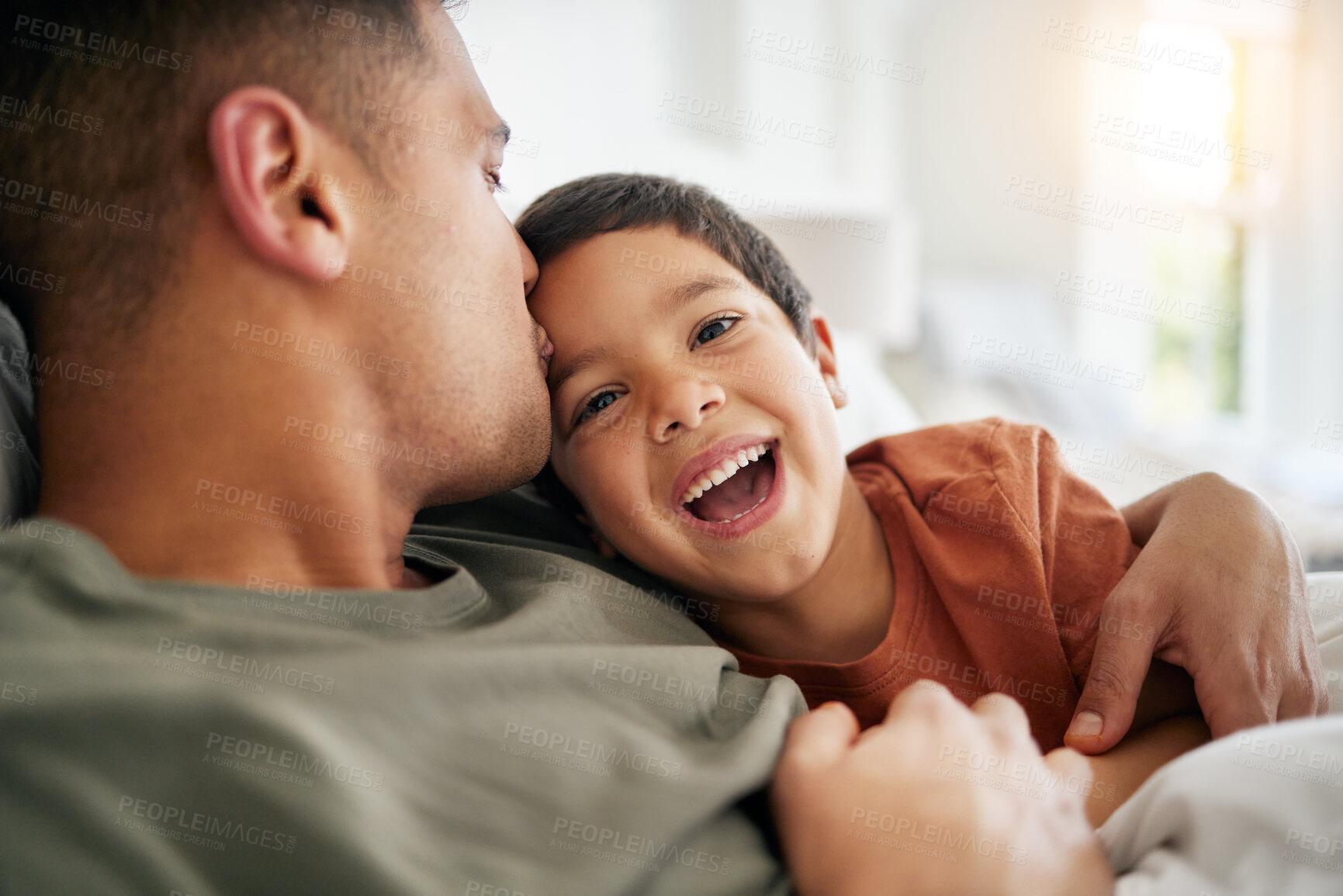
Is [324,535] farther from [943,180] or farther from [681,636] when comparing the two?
[943,180]

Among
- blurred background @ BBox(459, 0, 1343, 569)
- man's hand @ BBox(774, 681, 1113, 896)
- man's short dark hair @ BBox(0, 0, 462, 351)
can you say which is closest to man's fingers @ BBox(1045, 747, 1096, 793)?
man's hand @ BBox(774, 681, 1113, 896)

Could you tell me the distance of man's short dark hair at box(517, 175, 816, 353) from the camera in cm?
108

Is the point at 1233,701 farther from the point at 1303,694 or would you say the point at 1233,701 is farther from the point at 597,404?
the point at 597,404

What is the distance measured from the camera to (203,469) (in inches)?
29.0

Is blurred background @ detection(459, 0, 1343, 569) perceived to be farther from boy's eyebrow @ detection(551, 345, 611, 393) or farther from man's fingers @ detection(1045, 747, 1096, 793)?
man's fingers @ detection(1045, 747, 1096, 793)

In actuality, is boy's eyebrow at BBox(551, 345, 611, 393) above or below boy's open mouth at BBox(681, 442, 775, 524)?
above

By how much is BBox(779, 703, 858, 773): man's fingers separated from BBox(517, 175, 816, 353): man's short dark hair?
0.60 meters

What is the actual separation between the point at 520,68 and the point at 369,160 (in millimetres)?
1758

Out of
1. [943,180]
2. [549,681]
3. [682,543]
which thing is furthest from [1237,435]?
[549,681]

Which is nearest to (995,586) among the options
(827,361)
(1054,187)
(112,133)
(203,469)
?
(827,361)

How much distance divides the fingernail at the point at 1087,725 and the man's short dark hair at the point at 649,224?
580mm

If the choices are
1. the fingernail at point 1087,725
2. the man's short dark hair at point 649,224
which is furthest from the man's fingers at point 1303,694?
the man's short dark hair at point 649,224

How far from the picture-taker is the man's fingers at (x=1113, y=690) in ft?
2.85

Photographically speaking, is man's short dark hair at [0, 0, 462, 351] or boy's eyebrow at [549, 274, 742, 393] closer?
man's short dark hair at [0, 0, 462, 351]
